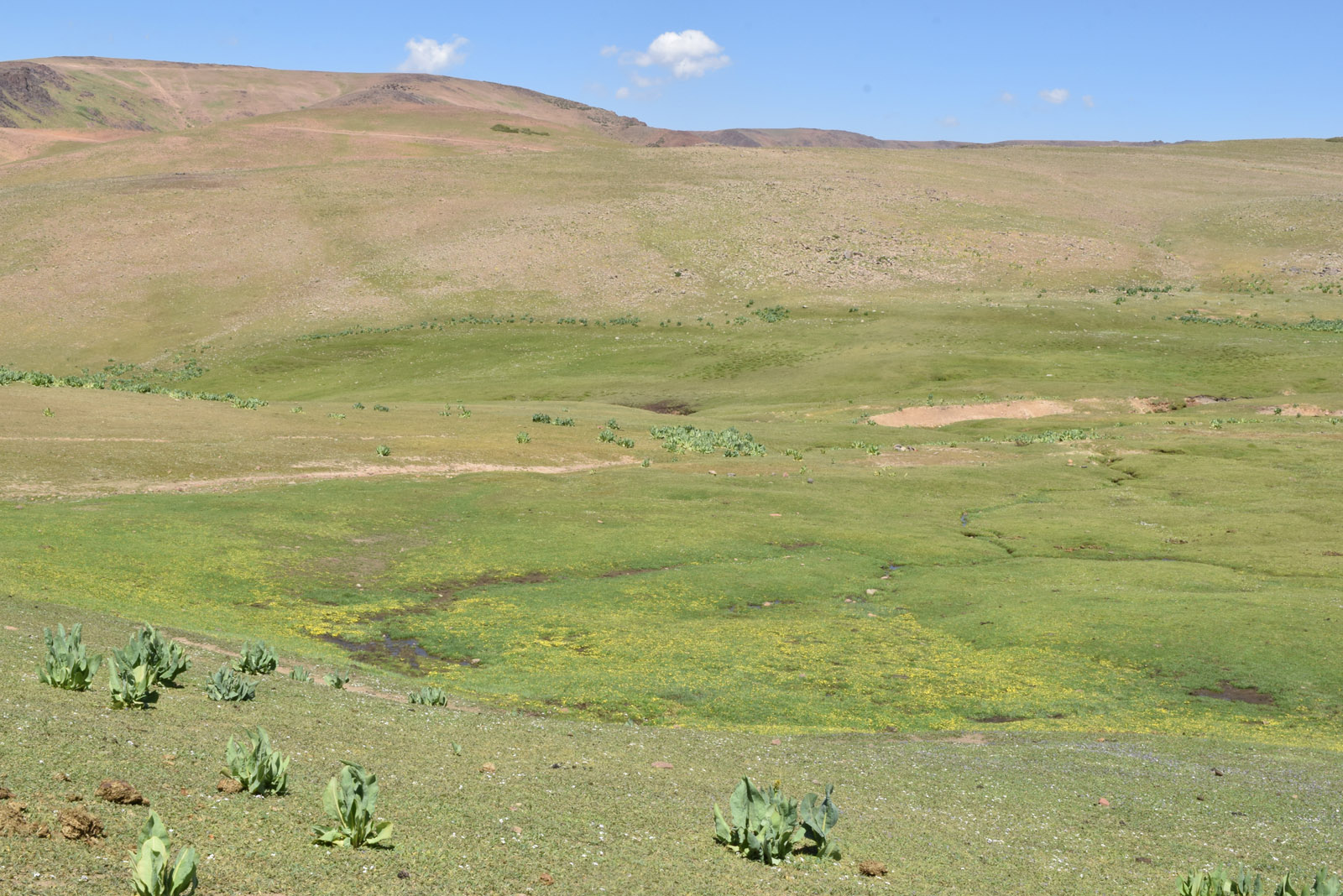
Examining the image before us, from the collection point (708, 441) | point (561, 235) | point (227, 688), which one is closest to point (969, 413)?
point (708, 441)

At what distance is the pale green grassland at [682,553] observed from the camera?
10930 mm

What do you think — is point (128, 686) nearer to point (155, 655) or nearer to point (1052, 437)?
point (155, 655)

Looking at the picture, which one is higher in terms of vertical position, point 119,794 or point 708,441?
point 119,794

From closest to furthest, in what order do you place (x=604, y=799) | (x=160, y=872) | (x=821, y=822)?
(x=160, y=872) < (x=821, y=822) < (x=604, y=799)

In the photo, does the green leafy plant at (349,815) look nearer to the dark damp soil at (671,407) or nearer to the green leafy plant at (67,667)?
the green leafy plant at (67,667)

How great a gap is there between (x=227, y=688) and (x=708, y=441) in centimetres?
4155

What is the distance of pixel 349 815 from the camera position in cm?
860

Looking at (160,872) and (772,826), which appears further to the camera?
(772,826)

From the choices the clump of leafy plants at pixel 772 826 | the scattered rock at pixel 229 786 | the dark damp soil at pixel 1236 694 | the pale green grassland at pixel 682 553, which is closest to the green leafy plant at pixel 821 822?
the clump of leafy plants at pixel 772 826

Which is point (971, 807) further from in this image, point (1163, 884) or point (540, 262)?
point (540, 262)

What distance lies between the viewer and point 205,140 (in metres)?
165

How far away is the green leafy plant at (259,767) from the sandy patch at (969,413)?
2267 inches

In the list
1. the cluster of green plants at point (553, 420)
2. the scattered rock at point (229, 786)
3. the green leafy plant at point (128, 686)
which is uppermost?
the green leafy plant at point (128, 686)

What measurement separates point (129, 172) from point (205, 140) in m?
20.2
